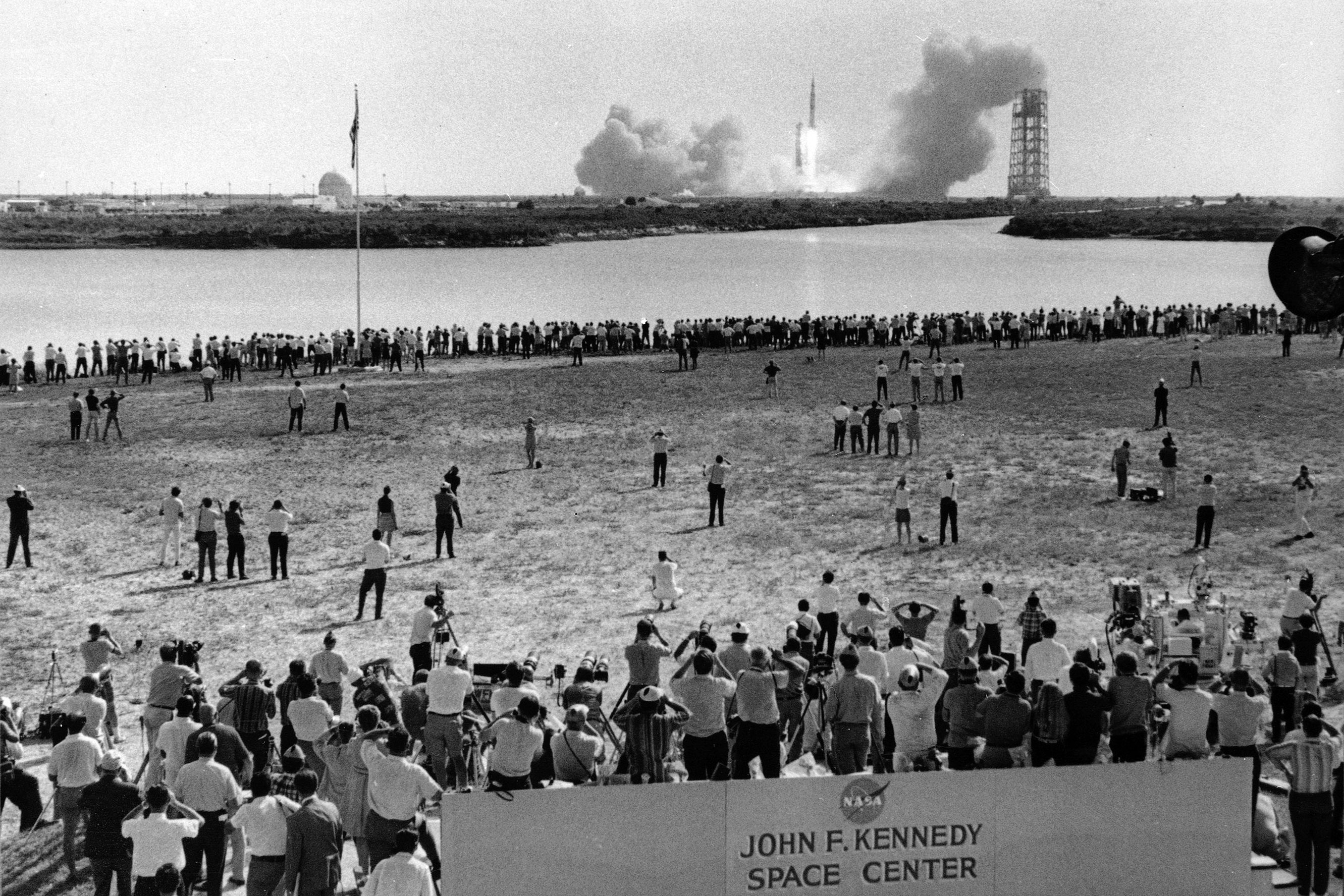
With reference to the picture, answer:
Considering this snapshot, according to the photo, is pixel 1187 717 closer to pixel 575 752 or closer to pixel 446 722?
pixel 575 752

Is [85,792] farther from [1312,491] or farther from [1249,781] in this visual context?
[1312,491]

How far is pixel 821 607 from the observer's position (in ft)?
49.0

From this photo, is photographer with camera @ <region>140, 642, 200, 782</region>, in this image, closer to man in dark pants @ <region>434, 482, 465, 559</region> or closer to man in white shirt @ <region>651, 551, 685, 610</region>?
man in white shirt @ <region>651, 551, 685, 610</region>

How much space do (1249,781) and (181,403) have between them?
31.2 metres

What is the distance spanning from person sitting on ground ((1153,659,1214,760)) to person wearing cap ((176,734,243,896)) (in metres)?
6.28

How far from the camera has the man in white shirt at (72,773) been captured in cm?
980

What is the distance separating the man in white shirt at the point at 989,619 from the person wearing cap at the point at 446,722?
5895 millimetres

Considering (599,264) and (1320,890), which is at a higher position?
(599,264)

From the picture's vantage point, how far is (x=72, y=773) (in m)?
9.91

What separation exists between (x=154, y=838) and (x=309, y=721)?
2.06 m

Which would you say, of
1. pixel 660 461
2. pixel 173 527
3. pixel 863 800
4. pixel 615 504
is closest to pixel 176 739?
pixel 863 800

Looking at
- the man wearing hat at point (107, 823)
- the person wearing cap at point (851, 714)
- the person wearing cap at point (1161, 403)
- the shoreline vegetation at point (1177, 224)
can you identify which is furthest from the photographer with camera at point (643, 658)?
the shoreline vegetation at point (1177, 224)

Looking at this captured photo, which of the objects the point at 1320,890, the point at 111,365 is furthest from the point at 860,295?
the point at 1320,890

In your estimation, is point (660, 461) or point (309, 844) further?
point (660, 461)
